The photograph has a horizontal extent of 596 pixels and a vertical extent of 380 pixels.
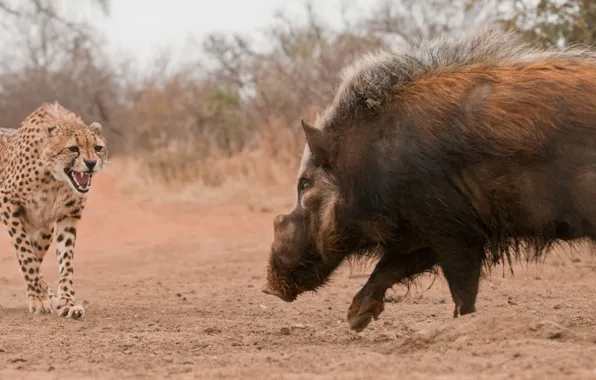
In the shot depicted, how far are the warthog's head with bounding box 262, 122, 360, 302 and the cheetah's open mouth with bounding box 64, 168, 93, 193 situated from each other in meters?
2.87

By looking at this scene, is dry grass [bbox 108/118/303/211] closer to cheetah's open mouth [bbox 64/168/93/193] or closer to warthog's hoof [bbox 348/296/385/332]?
cheetah's open mouth [bbox 64/168/93/193]

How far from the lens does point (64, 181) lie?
9891mm

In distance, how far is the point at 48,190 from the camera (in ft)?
32.6

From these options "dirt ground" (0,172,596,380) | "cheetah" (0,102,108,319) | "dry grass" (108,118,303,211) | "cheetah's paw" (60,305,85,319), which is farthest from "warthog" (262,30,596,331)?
"dry grass" (108,118,303,211)

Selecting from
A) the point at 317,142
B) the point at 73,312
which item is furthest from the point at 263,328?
the point at 73,312

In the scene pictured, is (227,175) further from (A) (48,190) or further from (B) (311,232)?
(B) (311,232)

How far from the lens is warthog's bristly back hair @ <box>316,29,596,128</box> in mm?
6934

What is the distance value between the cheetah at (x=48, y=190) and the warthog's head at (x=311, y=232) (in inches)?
116

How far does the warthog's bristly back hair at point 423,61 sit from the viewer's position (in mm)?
6934

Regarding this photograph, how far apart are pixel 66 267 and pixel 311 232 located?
10.9 ft

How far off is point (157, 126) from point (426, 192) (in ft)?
90.8

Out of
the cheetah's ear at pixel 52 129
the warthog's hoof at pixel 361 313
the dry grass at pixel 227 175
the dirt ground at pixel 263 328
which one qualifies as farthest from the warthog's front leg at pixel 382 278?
the dry grass at pixel 227 175

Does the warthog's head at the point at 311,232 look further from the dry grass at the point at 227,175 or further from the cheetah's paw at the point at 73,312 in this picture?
the dry grass at the point at 227,175

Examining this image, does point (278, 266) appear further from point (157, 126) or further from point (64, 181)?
point (157, 126)
